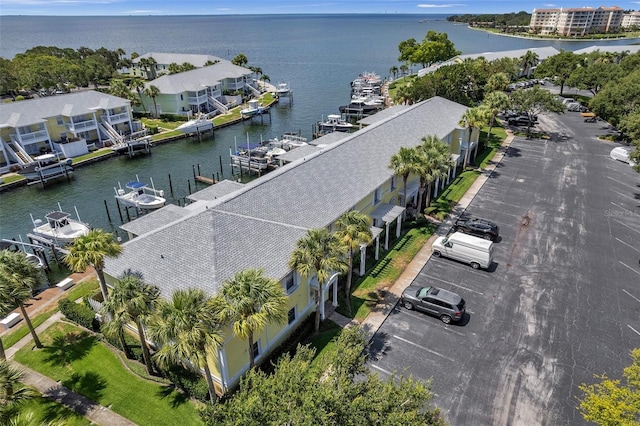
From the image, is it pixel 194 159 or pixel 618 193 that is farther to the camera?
pixel 194 159

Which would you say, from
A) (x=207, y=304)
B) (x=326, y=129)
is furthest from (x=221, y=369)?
(x=326, y=129)

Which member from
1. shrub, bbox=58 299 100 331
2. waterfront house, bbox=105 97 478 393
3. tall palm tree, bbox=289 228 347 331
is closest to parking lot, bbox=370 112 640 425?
waterfront house, bbox=105 97 478 393

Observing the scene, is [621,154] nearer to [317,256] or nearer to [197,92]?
[317,256]

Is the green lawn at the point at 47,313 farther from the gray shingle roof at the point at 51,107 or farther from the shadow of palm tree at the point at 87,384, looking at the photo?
the gray shingle roof at the point at 51,107

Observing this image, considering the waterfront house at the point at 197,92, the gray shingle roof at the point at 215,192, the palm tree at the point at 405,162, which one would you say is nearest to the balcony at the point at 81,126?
the waterfront house at the point at 197,92

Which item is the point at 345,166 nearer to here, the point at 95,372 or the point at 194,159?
the point at 95,372

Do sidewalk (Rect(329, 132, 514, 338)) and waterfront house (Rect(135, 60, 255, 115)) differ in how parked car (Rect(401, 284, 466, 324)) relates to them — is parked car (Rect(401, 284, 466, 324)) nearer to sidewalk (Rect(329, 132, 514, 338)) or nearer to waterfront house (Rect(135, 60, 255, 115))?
sidewalk (Rect(329, 132, 514, 338))

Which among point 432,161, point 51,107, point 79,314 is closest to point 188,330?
point 79,314
